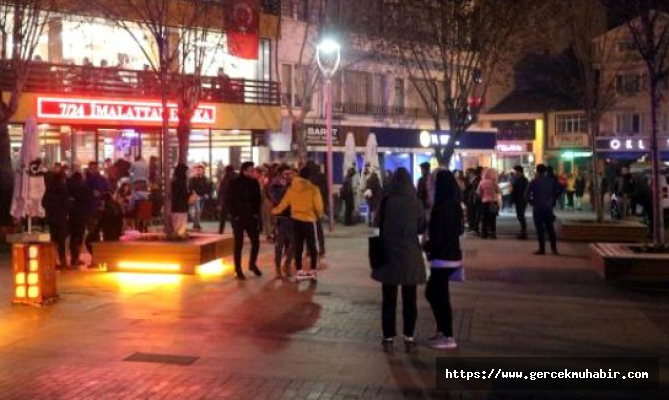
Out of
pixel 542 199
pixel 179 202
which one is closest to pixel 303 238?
pixel 179 202

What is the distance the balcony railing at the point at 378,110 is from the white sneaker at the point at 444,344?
83.9 feet

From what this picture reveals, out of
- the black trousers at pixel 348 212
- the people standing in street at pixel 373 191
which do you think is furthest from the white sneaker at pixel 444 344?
the black trousers at pixel 348 212

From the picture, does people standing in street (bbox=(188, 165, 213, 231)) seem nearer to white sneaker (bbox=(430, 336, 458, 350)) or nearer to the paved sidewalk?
the paved sidewalk

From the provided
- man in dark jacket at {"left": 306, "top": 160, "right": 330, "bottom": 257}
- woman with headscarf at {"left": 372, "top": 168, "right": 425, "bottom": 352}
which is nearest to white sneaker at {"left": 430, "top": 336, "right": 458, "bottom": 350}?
woman with headscarf at {"left": 372, "top": 168, "right": 425, "bottom": 352}

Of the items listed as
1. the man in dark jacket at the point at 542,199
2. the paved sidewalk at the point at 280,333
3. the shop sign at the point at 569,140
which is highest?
the shop sign at the point at 569,140

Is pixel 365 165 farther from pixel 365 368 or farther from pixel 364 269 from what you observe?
pixel 365 368

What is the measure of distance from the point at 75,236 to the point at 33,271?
4053mm

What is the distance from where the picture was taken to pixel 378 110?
120 feet

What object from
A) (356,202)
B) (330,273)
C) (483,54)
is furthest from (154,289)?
(356,202)

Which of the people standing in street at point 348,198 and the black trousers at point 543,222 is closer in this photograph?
the black trousers at point 543,222

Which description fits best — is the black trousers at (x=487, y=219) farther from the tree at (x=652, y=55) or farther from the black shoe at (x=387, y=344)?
the black shoe at (x=387, y=344)

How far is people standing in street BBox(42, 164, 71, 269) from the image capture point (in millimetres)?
14000

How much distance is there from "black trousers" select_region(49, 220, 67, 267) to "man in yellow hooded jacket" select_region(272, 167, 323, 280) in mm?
3981

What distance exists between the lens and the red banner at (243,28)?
2383 centimetres
